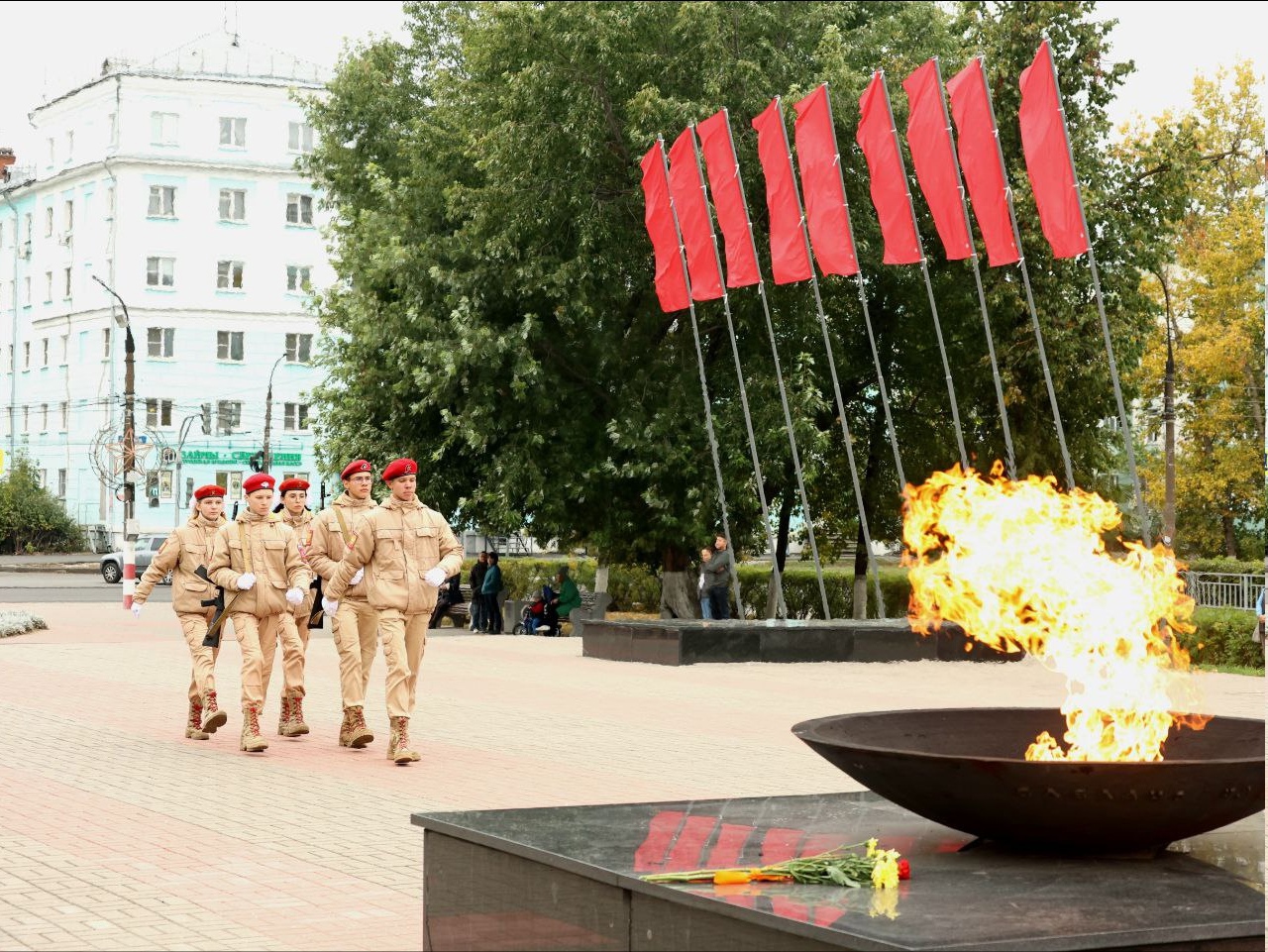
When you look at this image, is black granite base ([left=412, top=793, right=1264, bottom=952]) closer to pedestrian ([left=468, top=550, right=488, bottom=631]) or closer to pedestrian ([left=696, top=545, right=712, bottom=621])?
pedestrian ([left=696, top=545, right=712, bottom=621])

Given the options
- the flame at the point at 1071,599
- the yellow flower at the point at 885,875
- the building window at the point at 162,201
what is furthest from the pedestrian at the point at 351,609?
the building window at the point at 162,201

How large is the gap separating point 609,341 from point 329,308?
696 centimetres

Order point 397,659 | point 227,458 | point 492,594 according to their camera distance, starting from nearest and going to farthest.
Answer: point 397,659 < point 492,594 < point 227,458

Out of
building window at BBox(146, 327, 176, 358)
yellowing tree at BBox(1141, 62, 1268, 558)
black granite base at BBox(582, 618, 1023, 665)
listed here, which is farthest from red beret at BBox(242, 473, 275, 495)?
building window at BBox(146, 327, 176, 358)

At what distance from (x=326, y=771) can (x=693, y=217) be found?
595 inches

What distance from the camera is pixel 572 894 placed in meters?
5.72

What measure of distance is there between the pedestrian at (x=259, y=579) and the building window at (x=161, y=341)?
6243 cm

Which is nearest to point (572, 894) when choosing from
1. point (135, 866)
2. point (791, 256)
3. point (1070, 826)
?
point (1070, 826)

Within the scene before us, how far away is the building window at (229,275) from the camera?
248ft

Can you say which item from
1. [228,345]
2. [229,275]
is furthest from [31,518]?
[229,275]

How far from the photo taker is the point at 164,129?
74.1 m

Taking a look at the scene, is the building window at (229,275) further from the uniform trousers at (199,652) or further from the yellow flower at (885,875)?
the yellow flower at (885,875)

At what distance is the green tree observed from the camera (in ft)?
241

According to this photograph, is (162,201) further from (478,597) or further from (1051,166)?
(1051,166)
